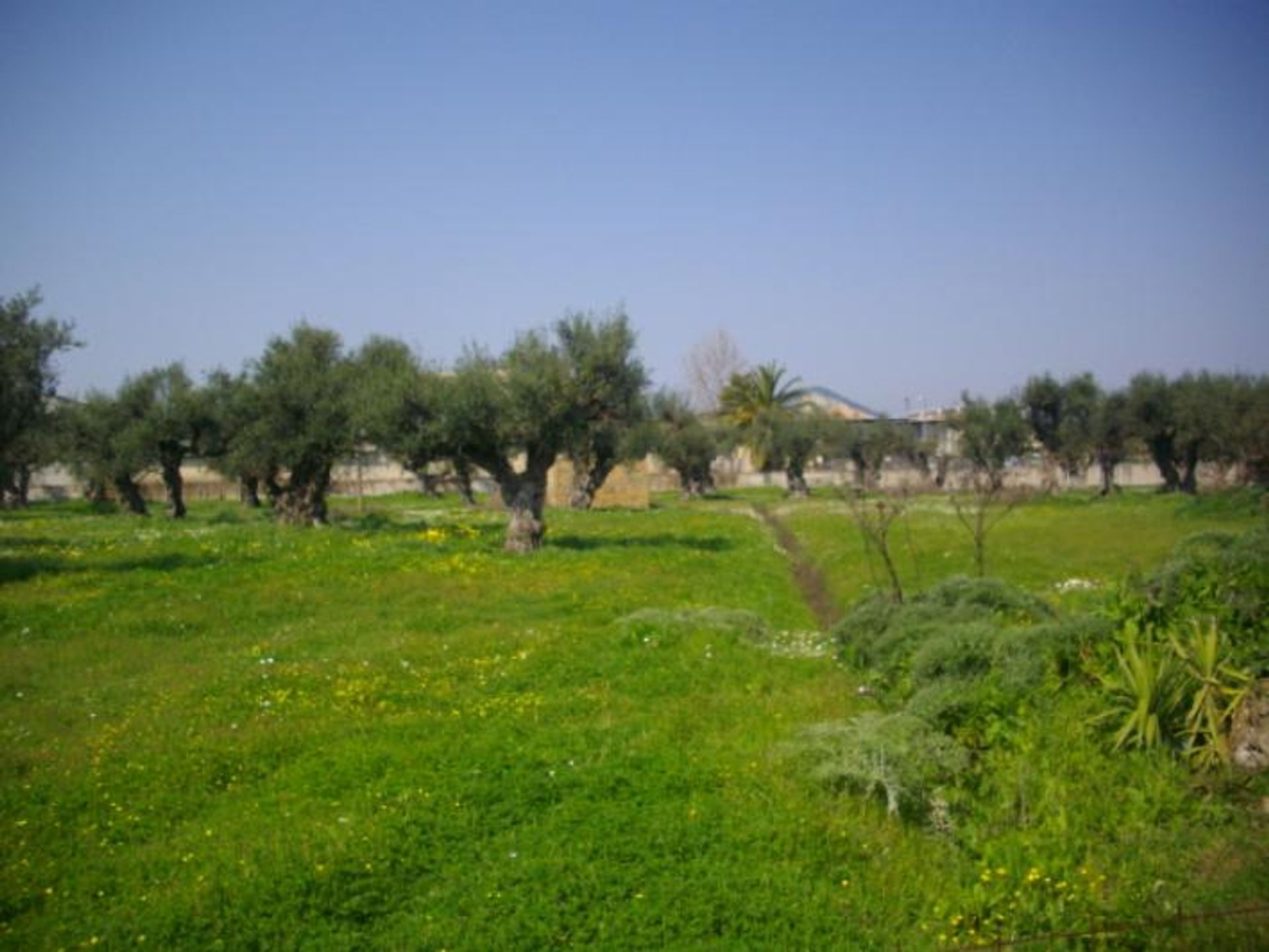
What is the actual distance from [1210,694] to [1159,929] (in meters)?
3.07

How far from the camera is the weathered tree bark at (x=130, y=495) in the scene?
47897 millimetres

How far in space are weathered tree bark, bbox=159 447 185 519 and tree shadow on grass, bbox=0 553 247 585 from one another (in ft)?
71.1

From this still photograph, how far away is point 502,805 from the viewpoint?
28.3ft

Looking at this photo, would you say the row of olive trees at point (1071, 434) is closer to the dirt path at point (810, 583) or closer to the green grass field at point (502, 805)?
the dirt path at point (810, 583)

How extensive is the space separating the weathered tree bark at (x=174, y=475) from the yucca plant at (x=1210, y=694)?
44.3m

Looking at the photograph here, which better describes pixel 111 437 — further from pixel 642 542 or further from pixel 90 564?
pixel 642 542

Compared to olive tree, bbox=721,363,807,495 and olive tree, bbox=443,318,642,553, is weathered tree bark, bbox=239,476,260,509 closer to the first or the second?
olive tree, bbox=443,318,642,553

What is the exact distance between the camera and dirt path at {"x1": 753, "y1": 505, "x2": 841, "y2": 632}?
21484 millimetres

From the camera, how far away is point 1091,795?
8.43m

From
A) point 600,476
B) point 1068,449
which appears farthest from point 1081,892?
point 1068,449

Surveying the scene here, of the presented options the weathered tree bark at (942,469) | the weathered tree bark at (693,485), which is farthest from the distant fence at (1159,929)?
the weathered tree bark at (942,469)

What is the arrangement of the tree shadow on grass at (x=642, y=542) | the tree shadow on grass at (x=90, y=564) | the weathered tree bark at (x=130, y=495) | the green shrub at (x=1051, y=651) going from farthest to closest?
1. the weathered tree bark at (x=130, y=495)
2. the tree shadow on grass at (x=642, y=542)
3. the tree shadow on grass at (x=90, y=564)
4. the green shrub at (x=1051, y=651)

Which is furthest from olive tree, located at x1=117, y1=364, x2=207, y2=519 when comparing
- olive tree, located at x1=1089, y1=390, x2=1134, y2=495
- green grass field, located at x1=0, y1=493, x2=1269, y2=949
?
olive tree, located at x1=1089, y1=390, x2=1134, y2=495

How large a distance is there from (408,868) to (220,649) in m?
→ 9.21
